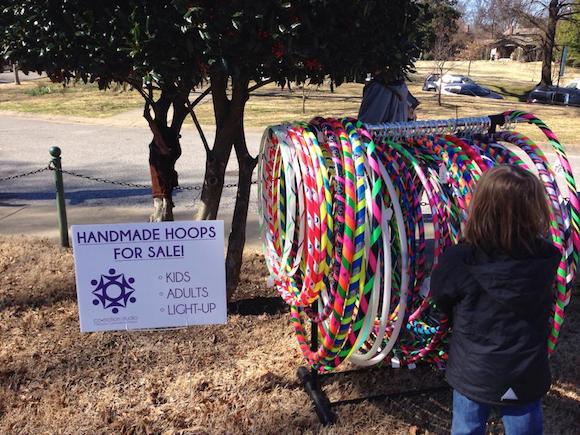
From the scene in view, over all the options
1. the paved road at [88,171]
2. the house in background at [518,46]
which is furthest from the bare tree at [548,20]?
the paved road at [88,171]

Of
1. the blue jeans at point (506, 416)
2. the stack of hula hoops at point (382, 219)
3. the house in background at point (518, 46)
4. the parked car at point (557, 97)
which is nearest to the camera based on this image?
the blue jeans at point (506, 416)

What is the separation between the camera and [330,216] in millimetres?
2885

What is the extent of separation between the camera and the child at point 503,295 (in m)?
2.22

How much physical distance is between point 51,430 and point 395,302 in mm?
1949

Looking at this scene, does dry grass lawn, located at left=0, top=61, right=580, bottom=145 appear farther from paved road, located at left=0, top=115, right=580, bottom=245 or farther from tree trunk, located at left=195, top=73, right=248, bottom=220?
tree trunk, located at left=195, top=73, right=248, bottom=220

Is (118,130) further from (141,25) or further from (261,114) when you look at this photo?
(141,25)

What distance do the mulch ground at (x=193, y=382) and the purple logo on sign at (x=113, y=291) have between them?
567 millimetres

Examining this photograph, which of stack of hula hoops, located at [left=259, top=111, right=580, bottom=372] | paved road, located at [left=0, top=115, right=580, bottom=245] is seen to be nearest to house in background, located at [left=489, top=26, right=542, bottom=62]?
paved road, located at [left=0, top=115, right=580, bottom=245]

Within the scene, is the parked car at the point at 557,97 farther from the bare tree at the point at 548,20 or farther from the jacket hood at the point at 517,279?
the jacket hood at the point at 517,279

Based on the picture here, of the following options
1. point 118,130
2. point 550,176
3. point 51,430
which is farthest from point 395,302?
point 118,130

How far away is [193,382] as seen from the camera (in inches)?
145

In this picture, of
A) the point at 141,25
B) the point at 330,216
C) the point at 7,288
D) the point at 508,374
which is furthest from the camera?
the point at 7,288

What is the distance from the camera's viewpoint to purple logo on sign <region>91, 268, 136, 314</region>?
3371 millimetres

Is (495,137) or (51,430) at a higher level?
(495,137)
